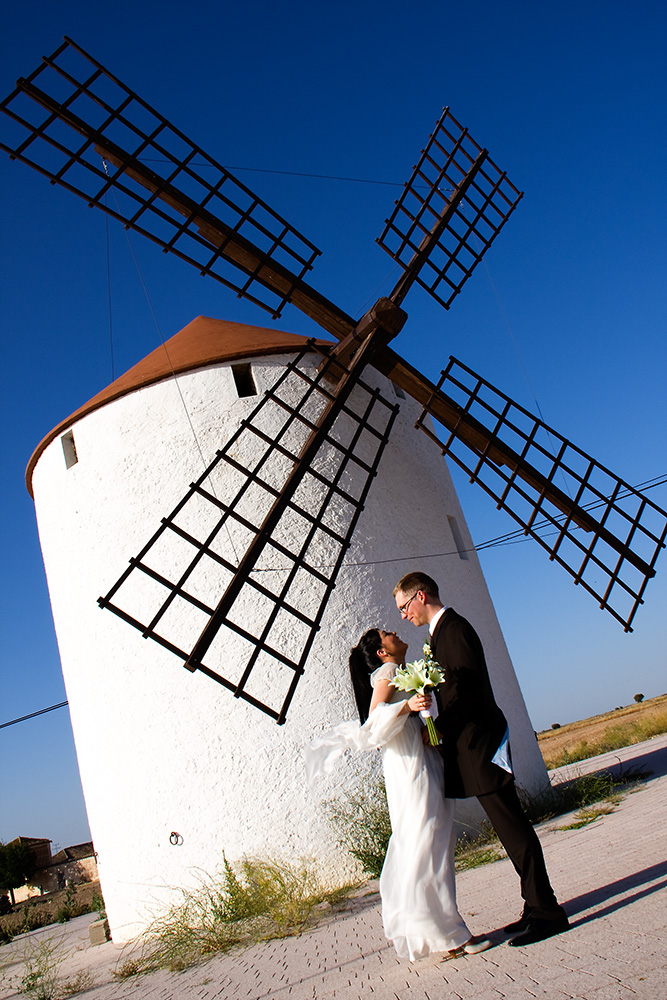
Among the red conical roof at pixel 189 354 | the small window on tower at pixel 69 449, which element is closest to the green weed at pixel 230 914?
the small window on tower at pixel 69 449

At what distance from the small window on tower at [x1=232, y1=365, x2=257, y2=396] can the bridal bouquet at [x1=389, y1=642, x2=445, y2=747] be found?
421cm

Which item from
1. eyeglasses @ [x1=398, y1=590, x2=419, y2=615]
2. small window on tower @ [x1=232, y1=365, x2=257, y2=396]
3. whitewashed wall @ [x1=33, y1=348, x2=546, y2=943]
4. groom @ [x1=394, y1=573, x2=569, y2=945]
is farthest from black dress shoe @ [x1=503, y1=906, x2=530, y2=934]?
small window on tower @ [x1=232, y1=365, x2=257, y2=396]

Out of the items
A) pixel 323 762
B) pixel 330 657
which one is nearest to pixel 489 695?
pixel 323 762

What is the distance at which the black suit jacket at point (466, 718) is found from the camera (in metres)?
2.79

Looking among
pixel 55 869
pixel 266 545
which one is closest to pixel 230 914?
pixel 266 545

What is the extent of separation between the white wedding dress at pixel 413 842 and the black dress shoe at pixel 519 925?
190 millimetres

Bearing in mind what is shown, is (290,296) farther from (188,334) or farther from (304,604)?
(304,604)

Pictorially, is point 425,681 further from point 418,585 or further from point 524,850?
point 524,850

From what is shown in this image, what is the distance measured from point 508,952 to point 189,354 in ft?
18.7

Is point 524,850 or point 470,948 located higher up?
point 524,850

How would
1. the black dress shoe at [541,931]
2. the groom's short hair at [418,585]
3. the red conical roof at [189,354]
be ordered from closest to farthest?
the black dress shoe at [541,931], the groom's short hair at [418,585], the red conical roof at [189,354]

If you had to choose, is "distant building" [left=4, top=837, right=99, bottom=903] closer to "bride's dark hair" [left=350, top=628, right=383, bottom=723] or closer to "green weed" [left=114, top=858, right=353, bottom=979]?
"green weed" [left=114, top=858, right=353, bottom=979]

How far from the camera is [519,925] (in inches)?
106

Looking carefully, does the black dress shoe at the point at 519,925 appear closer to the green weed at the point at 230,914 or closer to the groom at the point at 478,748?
the groom at the point at 478,748
